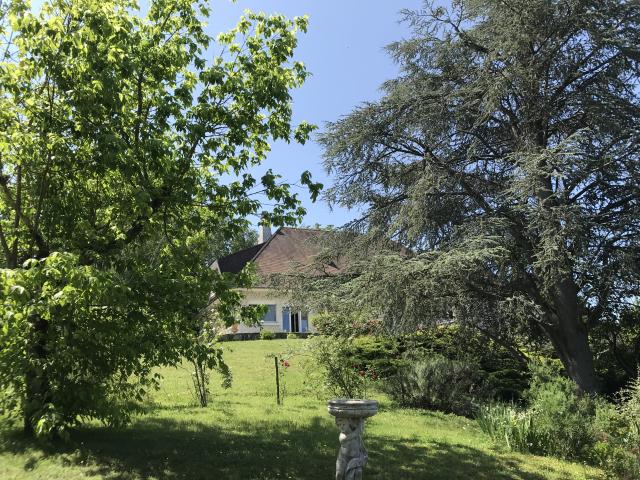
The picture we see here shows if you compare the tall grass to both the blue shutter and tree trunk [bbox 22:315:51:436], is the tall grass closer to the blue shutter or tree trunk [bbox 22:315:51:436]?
tree trunk [bbox 22:315:51:436]

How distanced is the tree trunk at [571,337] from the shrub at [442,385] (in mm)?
2017

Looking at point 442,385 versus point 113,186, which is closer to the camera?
point 113,186

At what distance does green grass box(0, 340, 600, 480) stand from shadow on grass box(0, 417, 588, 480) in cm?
1

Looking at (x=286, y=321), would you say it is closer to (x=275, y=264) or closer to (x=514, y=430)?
(x=275, y=264)

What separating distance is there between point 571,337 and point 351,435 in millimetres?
7562

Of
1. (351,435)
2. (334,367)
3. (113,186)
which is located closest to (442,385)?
(334,367)

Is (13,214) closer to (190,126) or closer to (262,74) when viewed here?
(190,126)

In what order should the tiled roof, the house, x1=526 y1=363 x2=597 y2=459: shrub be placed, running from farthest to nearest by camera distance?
the tiled roof, the house, x1=526 y1=363 x2=597 y2=459: shrub

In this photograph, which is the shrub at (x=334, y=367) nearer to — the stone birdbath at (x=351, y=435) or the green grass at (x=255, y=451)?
the green grass at (x=255, y=451)

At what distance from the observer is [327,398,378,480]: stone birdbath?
5699 millimetres

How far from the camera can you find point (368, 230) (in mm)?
13477

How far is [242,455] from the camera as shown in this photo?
23.5 feet

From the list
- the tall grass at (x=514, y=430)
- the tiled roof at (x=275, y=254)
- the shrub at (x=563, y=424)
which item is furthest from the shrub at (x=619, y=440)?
the tiled roof at (x=275, y=254)

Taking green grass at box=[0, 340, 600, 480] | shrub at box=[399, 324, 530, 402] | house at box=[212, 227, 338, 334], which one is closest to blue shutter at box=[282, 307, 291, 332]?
house at box=[212, 227, 338, 334]
